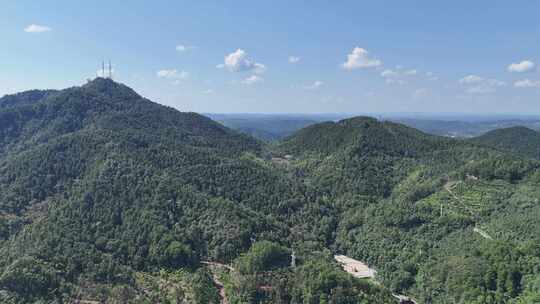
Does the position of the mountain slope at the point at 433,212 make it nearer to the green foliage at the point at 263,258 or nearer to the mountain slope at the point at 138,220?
the mountain slope at the point at 138,220

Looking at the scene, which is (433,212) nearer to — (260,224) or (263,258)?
(260,224)

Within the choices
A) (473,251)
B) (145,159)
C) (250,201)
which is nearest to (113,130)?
(145,159)

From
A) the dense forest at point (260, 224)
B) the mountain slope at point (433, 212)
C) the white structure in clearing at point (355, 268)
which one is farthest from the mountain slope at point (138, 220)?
the mountain slope at point (433, 212)

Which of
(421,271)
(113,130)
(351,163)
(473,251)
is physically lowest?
(421,271)

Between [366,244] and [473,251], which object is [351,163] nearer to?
[366,244]

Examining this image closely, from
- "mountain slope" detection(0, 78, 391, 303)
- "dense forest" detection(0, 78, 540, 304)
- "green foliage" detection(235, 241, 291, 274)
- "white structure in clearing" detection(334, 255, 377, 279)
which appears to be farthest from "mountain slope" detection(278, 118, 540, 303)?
"green foliage" detection(235, 241, 291, 274)

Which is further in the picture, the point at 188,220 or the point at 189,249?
the point at 188,220
